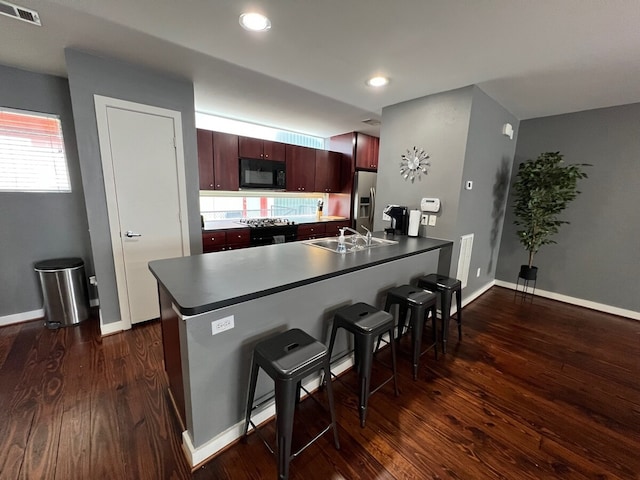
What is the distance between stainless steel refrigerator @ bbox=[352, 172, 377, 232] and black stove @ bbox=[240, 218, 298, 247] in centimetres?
135

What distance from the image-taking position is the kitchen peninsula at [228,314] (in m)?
1.26

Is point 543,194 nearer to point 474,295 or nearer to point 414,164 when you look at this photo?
point 474,295

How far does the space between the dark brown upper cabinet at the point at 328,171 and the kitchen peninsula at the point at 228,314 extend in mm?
3073

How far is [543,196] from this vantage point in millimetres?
3289

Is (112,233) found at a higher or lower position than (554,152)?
lower

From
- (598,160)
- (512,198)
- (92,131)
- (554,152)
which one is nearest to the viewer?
(92,131)

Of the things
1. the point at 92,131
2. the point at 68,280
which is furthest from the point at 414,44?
the point at 68,280

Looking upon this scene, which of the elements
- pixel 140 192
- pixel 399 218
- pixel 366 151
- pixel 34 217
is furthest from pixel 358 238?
pixel 34 217

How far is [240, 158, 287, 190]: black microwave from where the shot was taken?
12.8 feet

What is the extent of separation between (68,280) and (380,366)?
3.14 meters

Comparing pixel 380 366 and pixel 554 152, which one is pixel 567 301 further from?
pixel 380 366

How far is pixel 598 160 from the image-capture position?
3.28 m

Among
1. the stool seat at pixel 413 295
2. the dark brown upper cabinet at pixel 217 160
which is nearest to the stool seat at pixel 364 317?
the stool seat at pixel 413 295

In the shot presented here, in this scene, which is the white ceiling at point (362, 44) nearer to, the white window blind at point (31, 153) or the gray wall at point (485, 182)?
the gray wall at point (485, 182)
